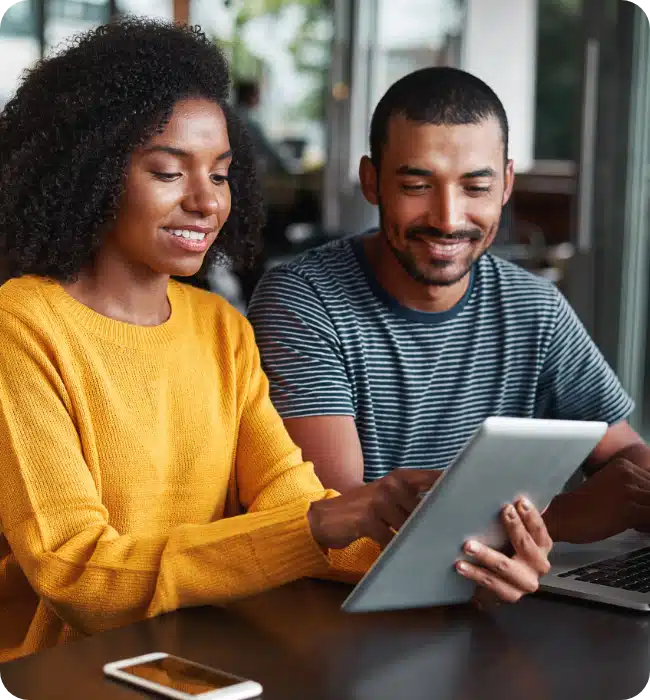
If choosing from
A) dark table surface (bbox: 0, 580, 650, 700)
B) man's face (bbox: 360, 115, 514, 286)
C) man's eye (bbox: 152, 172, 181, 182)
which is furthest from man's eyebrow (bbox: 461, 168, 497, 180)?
dark table surface (bbox: 0, 580, 650, 700)

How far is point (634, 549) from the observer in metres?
1.50

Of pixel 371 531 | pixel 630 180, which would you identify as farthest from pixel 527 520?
pixel 630 180

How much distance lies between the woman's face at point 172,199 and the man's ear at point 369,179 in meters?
0.48

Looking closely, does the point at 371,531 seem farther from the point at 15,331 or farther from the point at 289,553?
the point at 15,331

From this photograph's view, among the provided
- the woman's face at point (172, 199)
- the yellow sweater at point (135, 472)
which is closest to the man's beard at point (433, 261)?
the yellow sweater at point (135, 472)

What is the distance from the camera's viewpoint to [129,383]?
1.43 meters

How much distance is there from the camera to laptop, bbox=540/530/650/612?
1.25 meters

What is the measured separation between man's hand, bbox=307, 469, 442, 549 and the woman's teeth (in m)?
0.38

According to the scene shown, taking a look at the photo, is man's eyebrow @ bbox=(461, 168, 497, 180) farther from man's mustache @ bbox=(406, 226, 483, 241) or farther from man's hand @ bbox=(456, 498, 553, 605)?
man's hand @ bbox=(456, 498, 553, 605)

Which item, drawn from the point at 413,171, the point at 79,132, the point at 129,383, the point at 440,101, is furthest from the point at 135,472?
the point at 440,101

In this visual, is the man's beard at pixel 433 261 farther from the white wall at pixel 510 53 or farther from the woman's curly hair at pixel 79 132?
the white wall at pixel 510 53

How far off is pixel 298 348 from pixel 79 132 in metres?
0.53

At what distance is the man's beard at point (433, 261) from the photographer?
180 centimetres

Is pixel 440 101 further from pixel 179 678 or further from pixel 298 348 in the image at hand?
pixel 179 678
